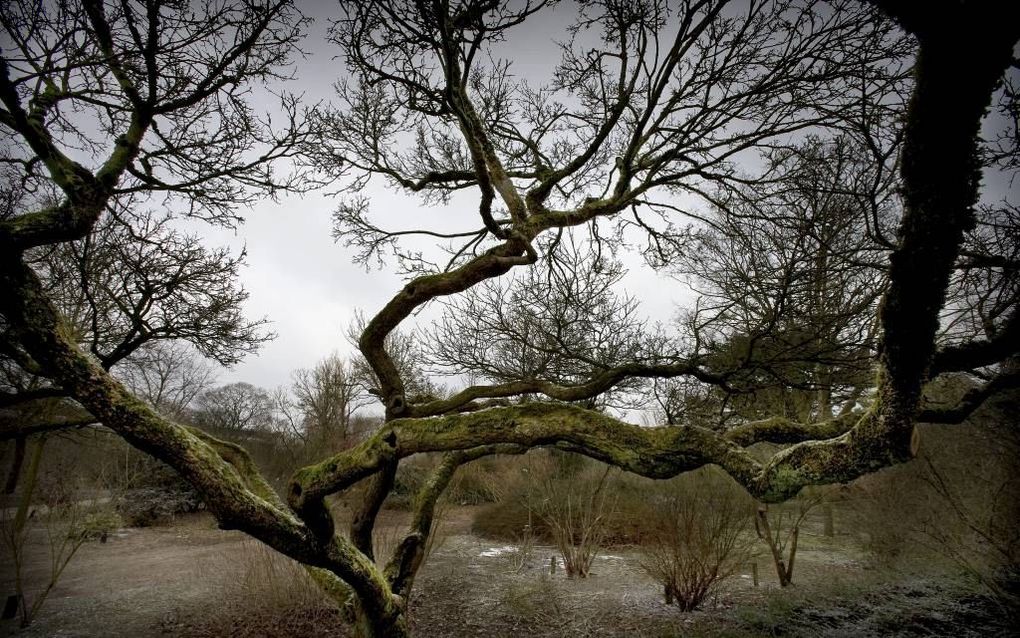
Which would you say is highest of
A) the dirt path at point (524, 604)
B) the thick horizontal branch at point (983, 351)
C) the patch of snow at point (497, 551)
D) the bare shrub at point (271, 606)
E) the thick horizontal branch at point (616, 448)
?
the thick horizontal branch at point (983, 351)

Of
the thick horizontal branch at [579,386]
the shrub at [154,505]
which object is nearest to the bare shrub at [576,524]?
the thick horizontal branch at [579,386]

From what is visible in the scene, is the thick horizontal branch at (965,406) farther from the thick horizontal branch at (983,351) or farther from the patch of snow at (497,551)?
the patch of snow at (497,551)

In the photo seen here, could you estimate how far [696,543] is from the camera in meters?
6.54

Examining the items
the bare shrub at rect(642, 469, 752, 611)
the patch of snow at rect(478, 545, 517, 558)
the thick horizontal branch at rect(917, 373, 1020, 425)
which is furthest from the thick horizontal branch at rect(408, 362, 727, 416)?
the patch of snow at rect(478, 545, 517, 558)

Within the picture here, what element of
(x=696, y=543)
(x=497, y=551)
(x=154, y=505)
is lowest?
(x=497, y=551)

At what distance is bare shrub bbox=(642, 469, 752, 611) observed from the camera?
254 inches

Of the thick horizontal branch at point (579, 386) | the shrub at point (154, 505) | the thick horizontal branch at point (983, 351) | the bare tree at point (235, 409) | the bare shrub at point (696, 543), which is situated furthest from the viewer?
the bare tree at point (235, 409)

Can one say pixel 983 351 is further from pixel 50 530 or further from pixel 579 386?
pixel 50 530

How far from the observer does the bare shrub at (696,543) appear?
254 inches

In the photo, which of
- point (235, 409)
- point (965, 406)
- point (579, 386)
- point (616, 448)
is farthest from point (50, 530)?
point (235, 409)

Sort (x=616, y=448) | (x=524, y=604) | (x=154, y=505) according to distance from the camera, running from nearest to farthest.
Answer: (x=616, y=448) → (x=524, y=604) → (x=154, y=505)

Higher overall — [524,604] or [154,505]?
[154,505]

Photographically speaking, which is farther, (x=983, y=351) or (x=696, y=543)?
(x=696, y=543)

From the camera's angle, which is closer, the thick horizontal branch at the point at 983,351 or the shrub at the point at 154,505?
the thick horizontal branch at the point at 983,351
